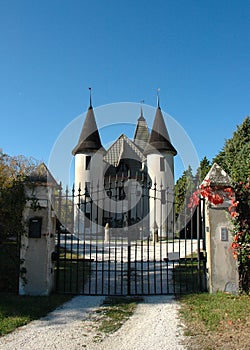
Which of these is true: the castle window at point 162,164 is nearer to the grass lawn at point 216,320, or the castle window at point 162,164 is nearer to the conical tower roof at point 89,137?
the conical tower roof at point 89,137

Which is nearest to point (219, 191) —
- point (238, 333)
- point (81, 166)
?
point (238, 333)

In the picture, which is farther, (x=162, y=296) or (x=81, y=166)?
(x=81, y=166)

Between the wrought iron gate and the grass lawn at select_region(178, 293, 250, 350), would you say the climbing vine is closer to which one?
the grass lawn at select_region(178, 293, 250, 350)

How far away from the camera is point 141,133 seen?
36.9 meters

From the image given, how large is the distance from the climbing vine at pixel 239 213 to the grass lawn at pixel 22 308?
360cm

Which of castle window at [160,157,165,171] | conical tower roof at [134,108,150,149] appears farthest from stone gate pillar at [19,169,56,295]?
conical tower roof at [134,108,150,149]

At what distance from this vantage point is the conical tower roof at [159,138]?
93.7 feet

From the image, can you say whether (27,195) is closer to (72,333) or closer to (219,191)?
(72,333)

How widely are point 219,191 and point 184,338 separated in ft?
10.8

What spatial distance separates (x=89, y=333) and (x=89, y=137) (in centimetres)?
2672

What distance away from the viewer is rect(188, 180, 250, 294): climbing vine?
20.3 feet

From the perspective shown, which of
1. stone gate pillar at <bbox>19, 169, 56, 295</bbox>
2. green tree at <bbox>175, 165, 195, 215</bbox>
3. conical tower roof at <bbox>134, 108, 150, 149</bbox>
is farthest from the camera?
conical tower roof at <bbox>134, 108, 150, 149</bbox>

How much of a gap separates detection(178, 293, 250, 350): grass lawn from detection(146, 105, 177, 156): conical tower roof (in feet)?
75.1

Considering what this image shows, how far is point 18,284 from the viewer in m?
6.46
